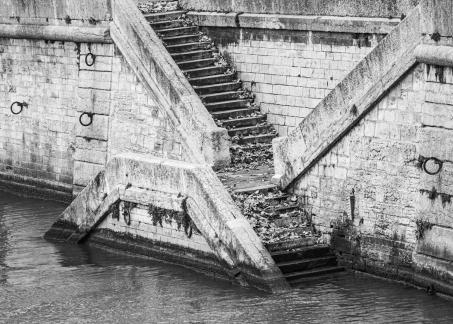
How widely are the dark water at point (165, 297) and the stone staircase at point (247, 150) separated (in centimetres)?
52

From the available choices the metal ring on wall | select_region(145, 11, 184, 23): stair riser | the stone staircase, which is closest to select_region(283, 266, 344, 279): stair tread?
the stone staircase

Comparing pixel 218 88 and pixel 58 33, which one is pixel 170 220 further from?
pixel 58 33

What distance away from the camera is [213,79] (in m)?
23.9

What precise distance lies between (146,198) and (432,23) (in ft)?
17.5

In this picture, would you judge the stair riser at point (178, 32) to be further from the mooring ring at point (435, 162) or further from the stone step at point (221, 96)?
the mooring ring at point (435, 162)

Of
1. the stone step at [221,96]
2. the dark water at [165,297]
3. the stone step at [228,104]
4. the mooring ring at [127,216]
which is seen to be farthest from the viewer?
the stone step at [221,96]

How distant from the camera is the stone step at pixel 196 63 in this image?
2383cm

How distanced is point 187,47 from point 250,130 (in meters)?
2.36

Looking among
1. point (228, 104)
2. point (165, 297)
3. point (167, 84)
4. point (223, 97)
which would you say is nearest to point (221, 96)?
point (223, 97)

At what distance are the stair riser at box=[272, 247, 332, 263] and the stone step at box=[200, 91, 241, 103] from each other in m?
4.91

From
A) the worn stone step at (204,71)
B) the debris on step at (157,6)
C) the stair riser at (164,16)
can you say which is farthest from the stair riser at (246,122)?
the debris on step at (157,6)

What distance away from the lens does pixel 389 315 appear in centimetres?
1712

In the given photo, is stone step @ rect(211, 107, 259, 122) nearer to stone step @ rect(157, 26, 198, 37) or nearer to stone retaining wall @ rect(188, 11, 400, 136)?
stone retaining wall @ rect(188, 11, 400, 136)

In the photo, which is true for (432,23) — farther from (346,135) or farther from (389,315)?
(389,315)
